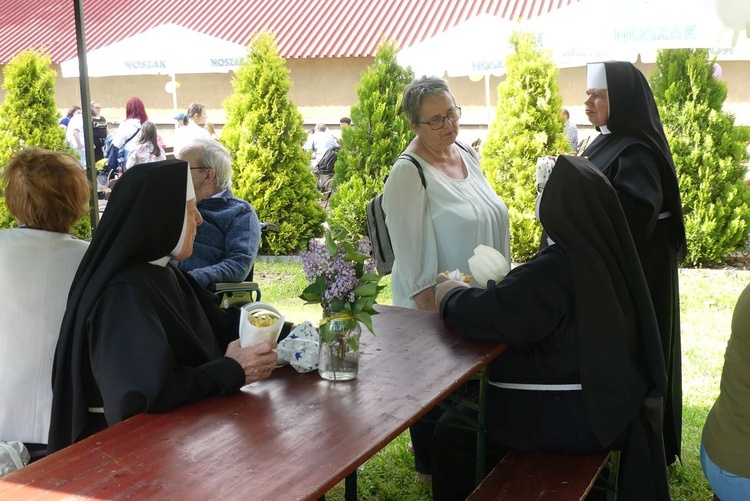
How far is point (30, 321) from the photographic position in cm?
290

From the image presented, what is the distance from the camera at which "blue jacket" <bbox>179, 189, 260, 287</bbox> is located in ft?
14.8

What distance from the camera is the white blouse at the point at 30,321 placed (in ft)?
9.36

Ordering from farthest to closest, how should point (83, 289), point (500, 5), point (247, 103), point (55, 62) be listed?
point (55, 62), point (500, 5), point (247, 103), point (83, 289)

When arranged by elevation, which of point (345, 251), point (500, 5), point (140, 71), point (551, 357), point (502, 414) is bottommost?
point (502, 414)

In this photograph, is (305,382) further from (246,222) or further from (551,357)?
(246,222)

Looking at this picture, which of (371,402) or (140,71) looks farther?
(140,71)

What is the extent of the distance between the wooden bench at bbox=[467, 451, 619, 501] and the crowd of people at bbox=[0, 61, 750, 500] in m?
0.05

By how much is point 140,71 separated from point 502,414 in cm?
1170

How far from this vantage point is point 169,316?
251cm

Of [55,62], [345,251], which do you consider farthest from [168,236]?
[55,62]

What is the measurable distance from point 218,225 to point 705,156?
5.85m

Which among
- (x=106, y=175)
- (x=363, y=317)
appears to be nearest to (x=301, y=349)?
(x=363, y=317)

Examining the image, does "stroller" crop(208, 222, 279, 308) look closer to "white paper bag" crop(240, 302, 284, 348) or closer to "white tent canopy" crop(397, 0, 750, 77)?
"white paper bag" crop(240, 302, 284, 348)

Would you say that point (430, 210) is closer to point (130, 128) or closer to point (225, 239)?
point (225, 239)
